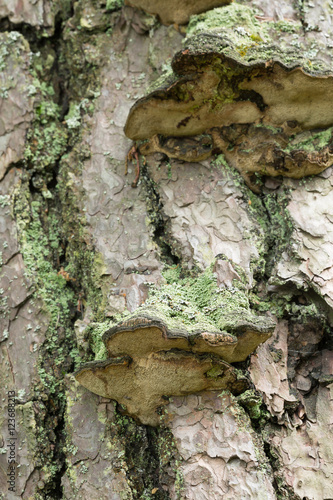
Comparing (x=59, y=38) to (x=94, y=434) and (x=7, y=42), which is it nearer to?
(x=7, y=42)

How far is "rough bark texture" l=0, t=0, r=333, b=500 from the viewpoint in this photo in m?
2.21

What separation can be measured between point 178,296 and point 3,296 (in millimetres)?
1002

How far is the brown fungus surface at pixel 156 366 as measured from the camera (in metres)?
2.01

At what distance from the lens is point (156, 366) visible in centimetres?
215

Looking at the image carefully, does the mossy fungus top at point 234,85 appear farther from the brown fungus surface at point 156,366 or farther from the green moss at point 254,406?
the green moss at point 254,406

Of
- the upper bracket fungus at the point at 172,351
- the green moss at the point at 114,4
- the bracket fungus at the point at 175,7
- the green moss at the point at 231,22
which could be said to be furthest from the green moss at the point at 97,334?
the green moss at the point at 114,4

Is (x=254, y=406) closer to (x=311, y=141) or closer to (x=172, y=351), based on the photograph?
(x=172, y=351)

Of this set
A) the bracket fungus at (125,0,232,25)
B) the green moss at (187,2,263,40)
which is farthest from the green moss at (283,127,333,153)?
the bracket fungus at (125,0,232,25)

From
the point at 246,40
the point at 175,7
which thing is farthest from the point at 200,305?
the point at 175,7

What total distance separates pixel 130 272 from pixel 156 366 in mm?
573

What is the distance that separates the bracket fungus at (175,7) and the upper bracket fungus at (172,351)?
1654mm

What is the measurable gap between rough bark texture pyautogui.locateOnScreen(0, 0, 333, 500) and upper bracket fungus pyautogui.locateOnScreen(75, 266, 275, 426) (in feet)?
0.12

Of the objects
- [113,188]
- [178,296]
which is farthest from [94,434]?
[113,188]

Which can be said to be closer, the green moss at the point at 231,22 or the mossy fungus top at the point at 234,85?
the mossy fungus top at the point at 234,85
